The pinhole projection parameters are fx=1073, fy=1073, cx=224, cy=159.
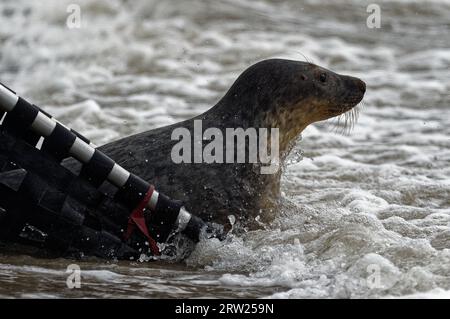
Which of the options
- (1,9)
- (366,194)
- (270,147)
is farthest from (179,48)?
(270,147)

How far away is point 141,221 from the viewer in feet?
17.5

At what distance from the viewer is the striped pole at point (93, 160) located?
199 inches

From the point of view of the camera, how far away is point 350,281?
4.85 metres

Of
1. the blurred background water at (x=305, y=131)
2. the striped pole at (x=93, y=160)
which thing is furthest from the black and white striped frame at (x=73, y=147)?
the blurred background water at (x=305, y=131)

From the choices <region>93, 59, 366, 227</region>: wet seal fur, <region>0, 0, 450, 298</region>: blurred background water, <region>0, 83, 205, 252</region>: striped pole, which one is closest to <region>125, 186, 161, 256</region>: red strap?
<region>0, 83, 205, 252</region>: striped pole

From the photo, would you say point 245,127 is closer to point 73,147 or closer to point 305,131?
point 73,147

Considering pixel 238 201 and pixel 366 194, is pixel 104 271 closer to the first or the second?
pixel 238 201

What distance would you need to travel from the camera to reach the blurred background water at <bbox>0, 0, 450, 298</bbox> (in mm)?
5062

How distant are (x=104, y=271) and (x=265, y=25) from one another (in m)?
8.29

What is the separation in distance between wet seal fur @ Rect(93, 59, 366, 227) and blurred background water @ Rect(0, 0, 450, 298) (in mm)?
205

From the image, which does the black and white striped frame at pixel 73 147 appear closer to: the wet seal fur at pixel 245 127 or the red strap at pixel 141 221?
the red strap at pixel 141 221

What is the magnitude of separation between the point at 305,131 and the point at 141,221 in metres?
4.38

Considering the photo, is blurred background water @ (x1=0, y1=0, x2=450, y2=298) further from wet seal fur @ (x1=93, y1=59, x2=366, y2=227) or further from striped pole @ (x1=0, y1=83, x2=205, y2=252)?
striped pole @ (x1=0, y1=83, x2=205, y2=252)

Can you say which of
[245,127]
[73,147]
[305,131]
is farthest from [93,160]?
[305,131]
